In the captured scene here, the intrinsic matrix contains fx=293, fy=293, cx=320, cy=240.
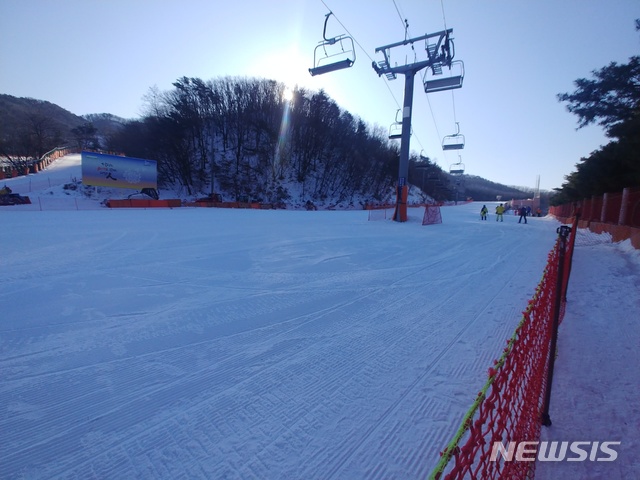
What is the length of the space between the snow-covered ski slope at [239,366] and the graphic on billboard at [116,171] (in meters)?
27.7

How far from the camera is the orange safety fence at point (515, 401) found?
157cm

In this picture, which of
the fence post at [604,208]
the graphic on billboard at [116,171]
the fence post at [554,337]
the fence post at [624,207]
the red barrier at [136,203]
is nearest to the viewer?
the fence post at [554,337]

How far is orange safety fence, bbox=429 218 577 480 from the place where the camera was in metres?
1.57

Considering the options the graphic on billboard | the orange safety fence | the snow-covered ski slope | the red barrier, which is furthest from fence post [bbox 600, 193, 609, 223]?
the graphic on billboard

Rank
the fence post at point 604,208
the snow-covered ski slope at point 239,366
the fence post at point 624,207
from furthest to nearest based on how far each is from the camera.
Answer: the fence post at point 604,208 < the fence post at point 624,207 < the snow-covered ski slope at point 239,366

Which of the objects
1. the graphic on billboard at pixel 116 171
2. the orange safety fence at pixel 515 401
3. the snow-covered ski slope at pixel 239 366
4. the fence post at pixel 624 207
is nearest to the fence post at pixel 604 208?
the fence post at pixel 624 207

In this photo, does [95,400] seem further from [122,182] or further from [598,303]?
[122,182]

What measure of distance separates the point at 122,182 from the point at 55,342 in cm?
3277

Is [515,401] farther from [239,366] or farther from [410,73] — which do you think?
[410,73]

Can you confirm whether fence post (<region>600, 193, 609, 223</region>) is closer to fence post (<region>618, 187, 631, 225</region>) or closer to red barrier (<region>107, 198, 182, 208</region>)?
fence post (<region>618, 187, 631, 225</region>)

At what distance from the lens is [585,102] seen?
12086mm

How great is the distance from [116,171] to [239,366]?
3444 cm

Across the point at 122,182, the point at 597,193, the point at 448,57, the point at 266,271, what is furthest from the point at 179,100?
the point at 597,193

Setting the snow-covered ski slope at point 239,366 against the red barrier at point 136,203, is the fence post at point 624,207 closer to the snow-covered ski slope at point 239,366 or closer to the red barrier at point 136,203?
the snow-covered ski slope at point 239,366
